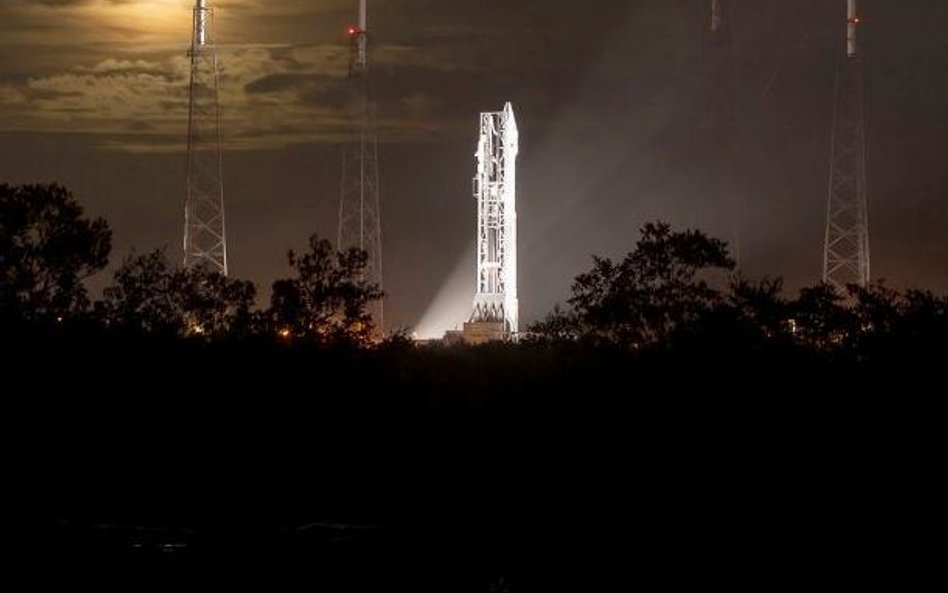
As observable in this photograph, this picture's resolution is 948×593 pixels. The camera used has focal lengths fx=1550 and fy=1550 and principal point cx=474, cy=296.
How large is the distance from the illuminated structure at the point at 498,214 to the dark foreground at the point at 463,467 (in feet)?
71.6

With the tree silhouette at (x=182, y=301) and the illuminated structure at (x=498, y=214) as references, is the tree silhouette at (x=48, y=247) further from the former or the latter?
the illuminated structure at (x=498, y=214)

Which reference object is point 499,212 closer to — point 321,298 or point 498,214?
point 498,214

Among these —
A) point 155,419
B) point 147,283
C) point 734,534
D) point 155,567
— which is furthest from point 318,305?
point 155,567

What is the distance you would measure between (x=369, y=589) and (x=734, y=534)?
7712 mm

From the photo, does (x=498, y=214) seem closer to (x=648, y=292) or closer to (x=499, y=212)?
(x=499, y=212)

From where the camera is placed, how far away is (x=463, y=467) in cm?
3036

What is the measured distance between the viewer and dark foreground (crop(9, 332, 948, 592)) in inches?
865

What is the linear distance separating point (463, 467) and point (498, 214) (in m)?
29.4

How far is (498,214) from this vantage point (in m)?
59.0

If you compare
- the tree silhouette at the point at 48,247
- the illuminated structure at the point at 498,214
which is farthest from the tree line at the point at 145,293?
the illuminated structure at the point at 498,214

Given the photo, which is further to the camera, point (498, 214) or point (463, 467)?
point (498, 214)

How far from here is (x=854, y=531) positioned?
24875 mm

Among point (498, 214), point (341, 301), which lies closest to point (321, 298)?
point (341, 301)

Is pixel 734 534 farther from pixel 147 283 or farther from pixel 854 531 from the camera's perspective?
pixel 147 283
